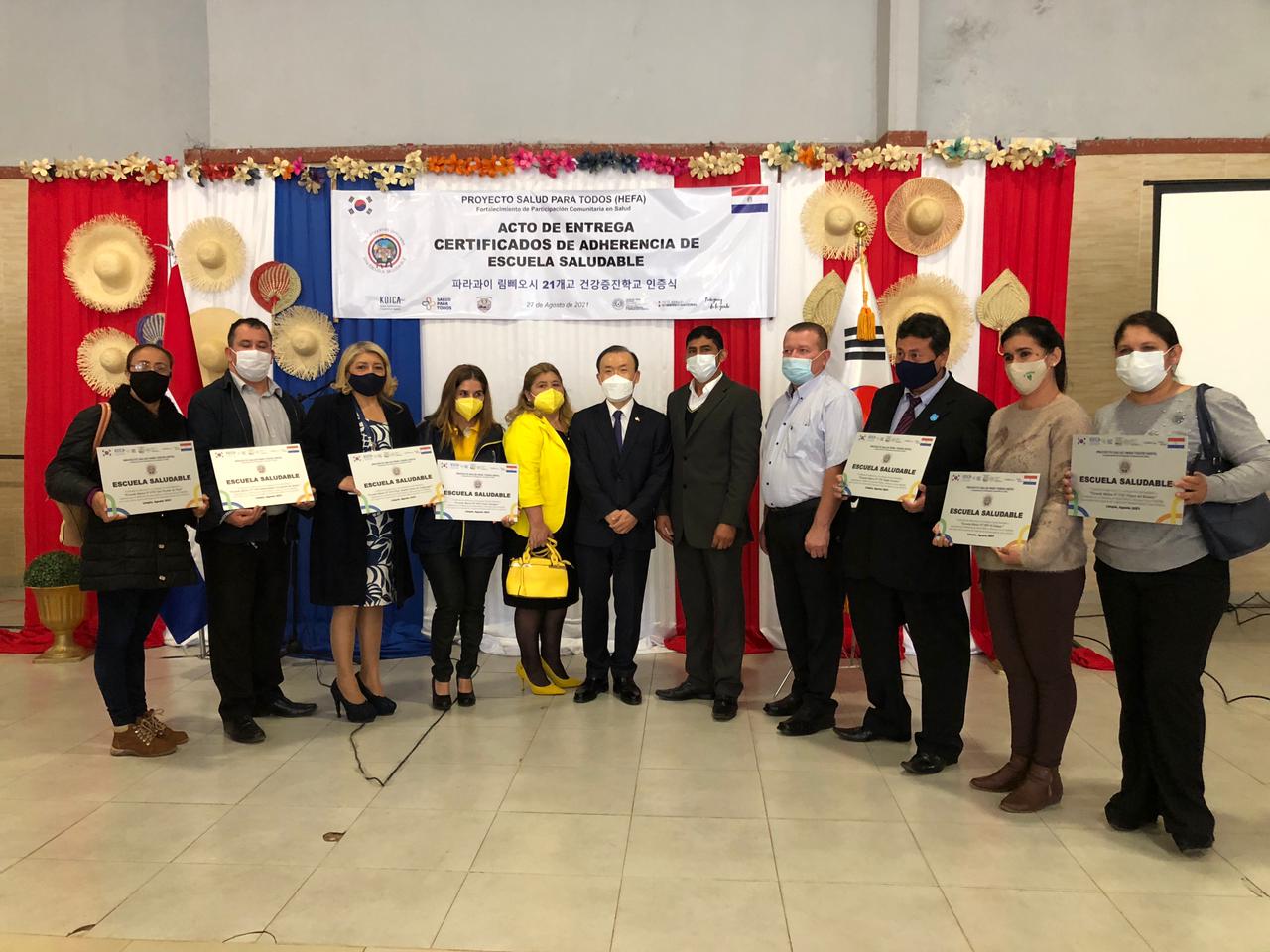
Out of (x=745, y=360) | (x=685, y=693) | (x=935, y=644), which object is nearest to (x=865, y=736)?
(x=935, y=644)

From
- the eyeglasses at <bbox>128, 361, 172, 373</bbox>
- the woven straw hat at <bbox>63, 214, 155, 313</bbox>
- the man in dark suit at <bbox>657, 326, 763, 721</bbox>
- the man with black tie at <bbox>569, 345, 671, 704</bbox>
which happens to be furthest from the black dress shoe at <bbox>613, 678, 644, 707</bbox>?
the woven straw hat at <bbox>63, 214, 155, 313</bbox>

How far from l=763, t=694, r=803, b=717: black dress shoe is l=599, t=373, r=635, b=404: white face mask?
151 cm

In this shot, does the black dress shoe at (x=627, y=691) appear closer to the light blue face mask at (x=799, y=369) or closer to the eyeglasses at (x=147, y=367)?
the light blue face mask at (x=799, y=369)

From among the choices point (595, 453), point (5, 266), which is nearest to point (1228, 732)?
point (595, 453)

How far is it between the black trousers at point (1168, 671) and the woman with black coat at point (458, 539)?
2415mm

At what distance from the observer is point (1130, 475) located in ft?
8.13

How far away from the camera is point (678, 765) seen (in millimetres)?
3260

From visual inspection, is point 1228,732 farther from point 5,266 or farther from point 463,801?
point 5,266

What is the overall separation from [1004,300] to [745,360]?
4.65ft

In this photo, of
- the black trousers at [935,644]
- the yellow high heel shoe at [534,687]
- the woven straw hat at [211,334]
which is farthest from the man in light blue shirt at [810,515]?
the woven straw hat at [211,334]

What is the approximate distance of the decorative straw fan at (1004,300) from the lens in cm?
473

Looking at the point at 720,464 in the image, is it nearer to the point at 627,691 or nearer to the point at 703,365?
the point at 703,365

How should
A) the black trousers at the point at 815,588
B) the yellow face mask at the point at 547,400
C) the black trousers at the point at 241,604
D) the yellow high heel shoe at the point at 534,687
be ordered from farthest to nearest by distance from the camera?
the yellow high heel shoe at the point at 534,687 → the yellow face mask at the point at 547,400 → the black trousers at the point at 815,588 → the black trousers at the point at 241,604

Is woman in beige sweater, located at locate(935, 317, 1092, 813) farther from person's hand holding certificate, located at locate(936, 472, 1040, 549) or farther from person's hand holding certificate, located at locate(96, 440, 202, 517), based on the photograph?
person's hand holding certificate, located at locate(96, 440, 202, 517)
